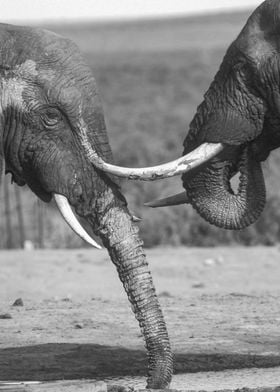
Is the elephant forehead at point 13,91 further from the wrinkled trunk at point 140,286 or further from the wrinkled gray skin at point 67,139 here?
the wrinkled trunk at point 140,286

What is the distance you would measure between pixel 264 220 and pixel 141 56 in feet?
159

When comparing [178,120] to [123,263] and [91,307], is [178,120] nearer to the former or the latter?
[91,307]

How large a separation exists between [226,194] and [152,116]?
31.4m

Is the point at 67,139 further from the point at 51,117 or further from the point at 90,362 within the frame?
the point at 90,362

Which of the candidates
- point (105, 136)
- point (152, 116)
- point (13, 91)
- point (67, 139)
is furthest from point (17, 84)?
point (152, 116)

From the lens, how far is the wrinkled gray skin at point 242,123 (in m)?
8.55

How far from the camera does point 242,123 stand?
8648 mm

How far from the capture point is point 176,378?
9562 millimetres

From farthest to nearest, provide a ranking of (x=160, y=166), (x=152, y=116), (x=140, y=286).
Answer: (x=152, y=116)
(x=140, y=286)
(x=160, y=166)

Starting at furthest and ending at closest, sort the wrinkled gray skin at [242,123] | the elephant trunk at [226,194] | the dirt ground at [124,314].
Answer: the dirt ground at [124,314] → the elephant trunk at [226,194] → the wrinkled gray skin at [242,123]

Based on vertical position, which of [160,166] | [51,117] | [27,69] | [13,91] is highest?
[27,69]

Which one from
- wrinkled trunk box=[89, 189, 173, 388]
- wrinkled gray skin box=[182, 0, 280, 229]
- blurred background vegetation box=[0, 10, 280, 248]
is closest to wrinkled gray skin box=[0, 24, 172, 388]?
wrinkled trunk box=[89, 189, 173, 388]

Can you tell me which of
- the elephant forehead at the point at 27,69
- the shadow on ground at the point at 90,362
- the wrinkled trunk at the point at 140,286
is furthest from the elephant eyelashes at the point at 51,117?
the shadow on ground at the point at 90,362

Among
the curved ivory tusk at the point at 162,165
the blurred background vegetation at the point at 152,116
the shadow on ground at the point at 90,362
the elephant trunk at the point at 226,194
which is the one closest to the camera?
the curved ivory tusk at the point at 162,165
